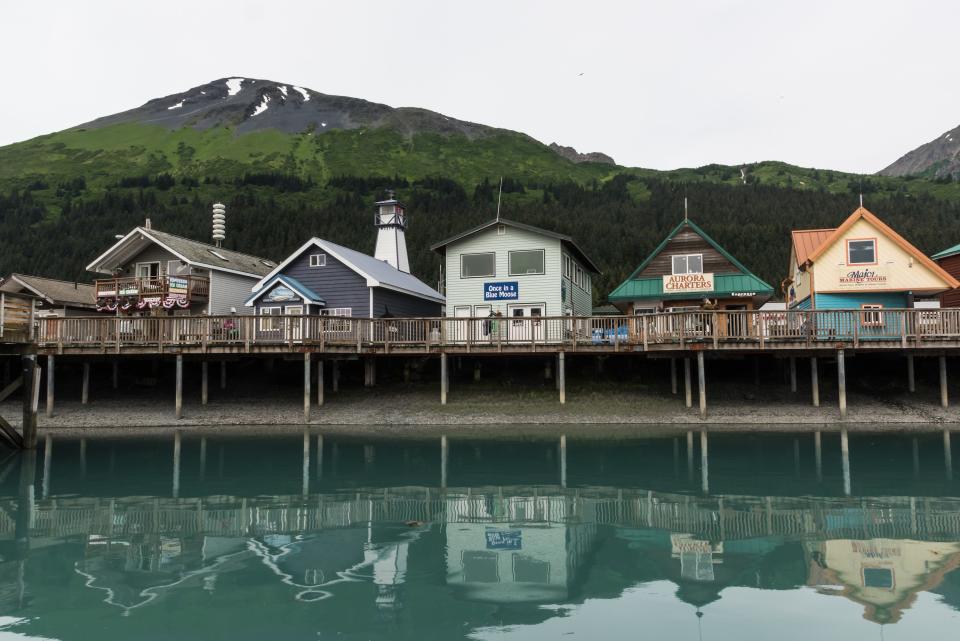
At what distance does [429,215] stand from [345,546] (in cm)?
9535

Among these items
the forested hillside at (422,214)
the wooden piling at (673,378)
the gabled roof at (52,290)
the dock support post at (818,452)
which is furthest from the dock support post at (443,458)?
the forested hillside at (422,214)

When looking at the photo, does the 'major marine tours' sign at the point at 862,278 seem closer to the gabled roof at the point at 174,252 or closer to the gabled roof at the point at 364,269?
the gabled roof at the point at 364,269

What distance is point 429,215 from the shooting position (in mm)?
104250

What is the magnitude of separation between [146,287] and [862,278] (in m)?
35.1

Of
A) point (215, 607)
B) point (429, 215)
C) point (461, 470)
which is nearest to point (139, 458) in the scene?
point (461, 470)

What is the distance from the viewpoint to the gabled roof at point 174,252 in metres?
35.1

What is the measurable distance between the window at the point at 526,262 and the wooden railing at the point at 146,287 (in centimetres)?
1621

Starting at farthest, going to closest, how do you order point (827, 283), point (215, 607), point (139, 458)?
1. point (827, 283)
2. point (139, 458)
3. point (215, 607)

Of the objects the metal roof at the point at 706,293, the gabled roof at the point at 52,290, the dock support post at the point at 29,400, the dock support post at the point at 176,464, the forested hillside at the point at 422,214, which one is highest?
the forested hillside at the point at 422,214

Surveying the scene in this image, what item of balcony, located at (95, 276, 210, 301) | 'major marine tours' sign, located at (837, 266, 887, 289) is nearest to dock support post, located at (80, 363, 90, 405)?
balcony, located at (95, 276, 210, 301)

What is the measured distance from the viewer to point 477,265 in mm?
34188

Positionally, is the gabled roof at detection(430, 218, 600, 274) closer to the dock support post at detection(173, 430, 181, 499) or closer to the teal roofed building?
the teal roofed building

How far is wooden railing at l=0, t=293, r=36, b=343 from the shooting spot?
2147 cm

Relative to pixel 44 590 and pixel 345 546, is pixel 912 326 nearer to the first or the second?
pixel 345 546
